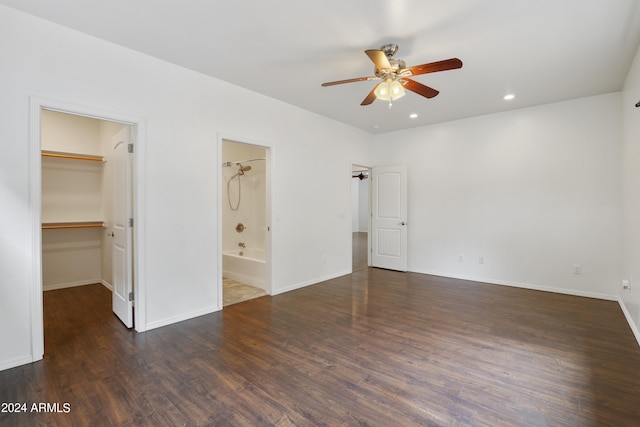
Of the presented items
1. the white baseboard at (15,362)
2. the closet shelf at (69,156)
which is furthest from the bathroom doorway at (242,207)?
the white baseboard at (15,362)

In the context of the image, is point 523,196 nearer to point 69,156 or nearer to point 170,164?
point 170,164

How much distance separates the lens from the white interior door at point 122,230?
3.14 m

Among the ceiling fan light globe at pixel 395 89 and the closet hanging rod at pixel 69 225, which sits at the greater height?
the ceiling fan light globe at pixel 395 89

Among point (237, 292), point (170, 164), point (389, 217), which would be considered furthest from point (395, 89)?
point (389, 217)

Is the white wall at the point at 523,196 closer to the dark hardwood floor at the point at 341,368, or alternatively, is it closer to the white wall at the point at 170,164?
the dark hardwood floor at the point at 341,368

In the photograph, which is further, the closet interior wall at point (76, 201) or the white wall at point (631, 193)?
the closet interior wall at point (76, 201)

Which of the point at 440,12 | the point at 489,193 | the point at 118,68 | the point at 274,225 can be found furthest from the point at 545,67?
the point at 118,68

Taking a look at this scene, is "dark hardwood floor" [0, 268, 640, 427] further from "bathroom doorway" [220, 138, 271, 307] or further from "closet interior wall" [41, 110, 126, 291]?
"bathroom doorway" [220, 138, 271, 307]

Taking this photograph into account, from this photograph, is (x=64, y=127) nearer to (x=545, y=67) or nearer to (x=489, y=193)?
(x=545, y=67)

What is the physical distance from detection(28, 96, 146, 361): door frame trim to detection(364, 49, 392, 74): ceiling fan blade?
226 cm

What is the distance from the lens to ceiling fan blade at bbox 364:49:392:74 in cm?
241

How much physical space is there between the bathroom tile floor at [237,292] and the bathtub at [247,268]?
3.6 inches

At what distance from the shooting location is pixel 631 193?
3.25 m

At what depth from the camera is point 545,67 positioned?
10.7 ft
